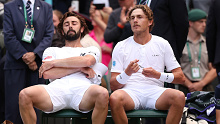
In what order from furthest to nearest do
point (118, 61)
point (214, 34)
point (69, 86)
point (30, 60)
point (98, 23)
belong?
point (98, 23)
point (30, 60)
point (214, 34)
point (118, 61)
point (69, 86)

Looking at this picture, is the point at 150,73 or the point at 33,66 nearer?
the point at 150,73

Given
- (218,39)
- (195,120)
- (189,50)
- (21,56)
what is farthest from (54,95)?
(189,50)

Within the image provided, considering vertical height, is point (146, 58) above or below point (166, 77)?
above

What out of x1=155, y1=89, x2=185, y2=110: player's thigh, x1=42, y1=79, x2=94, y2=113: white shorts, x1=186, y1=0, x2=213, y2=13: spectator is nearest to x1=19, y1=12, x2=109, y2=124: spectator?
x1=42, y1=79, x2=94, y2=113: white shorts

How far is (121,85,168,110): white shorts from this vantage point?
4789mm

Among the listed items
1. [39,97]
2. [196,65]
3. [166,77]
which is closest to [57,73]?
[39,97]

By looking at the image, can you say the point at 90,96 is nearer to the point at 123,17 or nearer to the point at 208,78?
the point at 123,17

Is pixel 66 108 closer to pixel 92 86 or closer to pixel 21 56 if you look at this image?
pixel 92 86

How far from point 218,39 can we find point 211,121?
4.15 ft

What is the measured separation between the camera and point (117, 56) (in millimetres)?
5059

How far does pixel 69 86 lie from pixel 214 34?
2.30m

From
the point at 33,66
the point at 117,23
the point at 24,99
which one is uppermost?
the point at 117,23

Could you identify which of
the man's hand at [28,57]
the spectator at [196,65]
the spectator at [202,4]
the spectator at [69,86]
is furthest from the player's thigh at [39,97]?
the spectator at [202,4]

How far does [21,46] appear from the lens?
5.99m
